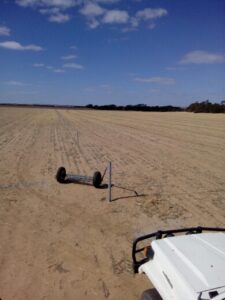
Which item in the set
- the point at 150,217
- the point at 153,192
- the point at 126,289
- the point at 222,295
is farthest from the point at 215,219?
the point at 222,295

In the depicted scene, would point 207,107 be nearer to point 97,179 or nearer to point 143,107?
point 143,107

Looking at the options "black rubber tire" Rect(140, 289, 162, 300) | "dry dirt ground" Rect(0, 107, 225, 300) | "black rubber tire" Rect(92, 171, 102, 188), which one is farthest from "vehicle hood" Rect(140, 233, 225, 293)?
"black rubber tire" Rect(92, 171, 102, 188)

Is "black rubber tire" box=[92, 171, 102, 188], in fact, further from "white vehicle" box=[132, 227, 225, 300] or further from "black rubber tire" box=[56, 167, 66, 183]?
"white vehicle" box=[132, 227, 225, 300]

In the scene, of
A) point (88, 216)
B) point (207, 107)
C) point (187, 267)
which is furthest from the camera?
point (207, 107)

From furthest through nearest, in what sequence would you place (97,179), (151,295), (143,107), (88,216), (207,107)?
(143,107), (207,107), (97,179), (88,216), (151,295)

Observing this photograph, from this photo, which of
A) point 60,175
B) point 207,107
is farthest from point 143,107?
point 60,175

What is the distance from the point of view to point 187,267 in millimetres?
3016

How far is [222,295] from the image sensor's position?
2738mm

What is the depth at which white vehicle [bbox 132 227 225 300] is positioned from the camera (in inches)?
110

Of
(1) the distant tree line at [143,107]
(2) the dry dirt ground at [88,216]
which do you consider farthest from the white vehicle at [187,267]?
(1) the distant tree line at [143,107]

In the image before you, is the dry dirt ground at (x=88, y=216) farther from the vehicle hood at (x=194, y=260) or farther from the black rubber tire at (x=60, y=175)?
the vehicle hood at (x=194, y=260)

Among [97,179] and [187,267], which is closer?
[187,267]

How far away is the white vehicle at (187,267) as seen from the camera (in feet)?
9.14

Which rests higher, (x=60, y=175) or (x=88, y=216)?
(x=60, y=175)
